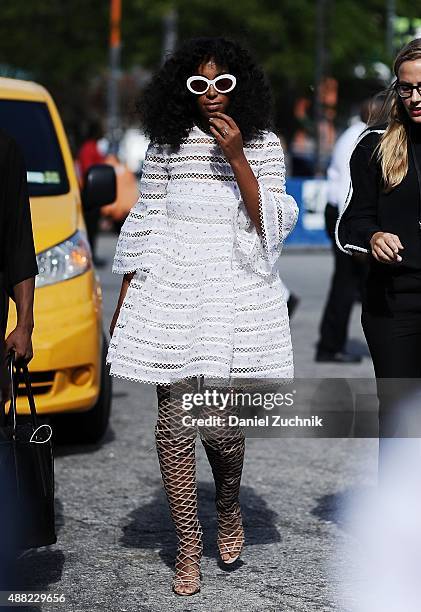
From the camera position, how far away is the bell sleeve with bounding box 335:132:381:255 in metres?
4.89

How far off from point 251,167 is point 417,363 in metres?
0.88

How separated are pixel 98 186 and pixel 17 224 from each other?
3025 millimetres

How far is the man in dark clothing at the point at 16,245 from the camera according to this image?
4.27 m

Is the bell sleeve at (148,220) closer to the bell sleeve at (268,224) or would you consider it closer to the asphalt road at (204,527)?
the bell sleeve at (268,224)

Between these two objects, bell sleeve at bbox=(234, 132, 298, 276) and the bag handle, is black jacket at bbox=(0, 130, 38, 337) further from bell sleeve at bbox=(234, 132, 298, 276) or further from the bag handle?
bell sleeve at bbox=(234, 132, 298, 276)

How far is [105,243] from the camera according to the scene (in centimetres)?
2239

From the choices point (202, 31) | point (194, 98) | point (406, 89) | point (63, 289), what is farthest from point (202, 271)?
point (202, 31)

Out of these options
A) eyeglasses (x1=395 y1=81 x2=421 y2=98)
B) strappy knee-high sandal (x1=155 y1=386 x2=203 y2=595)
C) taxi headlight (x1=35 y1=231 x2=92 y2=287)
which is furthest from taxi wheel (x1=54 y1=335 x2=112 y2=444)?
eyeglasses (x1=395 y1=81 x2=421 y2=98)

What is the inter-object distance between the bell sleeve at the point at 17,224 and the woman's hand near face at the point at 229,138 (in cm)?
64

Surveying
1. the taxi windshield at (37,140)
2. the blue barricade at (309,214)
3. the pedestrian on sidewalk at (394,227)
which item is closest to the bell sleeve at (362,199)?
the pedestrian on sidewalk at (394,227)

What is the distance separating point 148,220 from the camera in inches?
187

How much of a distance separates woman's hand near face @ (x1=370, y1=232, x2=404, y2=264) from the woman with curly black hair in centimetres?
28

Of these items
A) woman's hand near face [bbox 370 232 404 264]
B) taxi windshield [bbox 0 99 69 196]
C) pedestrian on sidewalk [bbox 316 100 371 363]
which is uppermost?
woman's hand near face [bbox 370 232 404 264]

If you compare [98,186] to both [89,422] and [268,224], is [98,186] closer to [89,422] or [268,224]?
[89,422]
